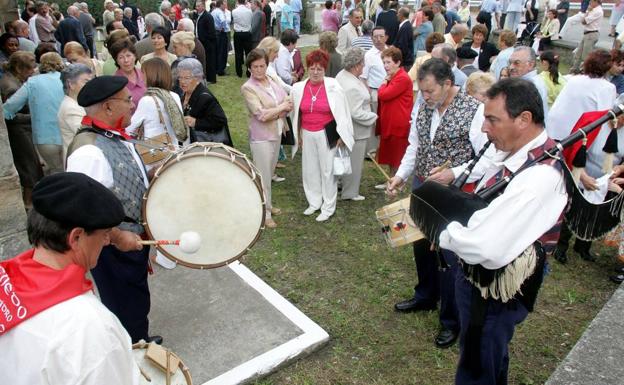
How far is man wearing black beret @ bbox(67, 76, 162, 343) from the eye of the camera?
3.11 metres

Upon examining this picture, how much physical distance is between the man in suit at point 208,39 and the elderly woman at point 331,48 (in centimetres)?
519

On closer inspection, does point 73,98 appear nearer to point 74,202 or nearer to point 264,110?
point 264,110

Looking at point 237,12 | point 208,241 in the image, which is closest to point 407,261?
point 208,241

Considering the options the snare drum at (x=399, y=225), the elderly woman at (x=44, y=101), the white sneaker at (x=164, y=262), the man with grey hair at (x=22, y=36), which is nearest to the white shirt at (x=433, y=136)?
the snare drum at (x=399, y=225)

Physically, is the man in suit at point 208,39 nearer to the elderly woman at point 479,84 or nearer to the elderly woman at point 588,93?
the elderly woman at point 479,84

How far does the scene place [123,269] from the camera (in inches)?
137

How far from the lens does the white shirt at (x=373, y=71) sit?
7727 millimetres

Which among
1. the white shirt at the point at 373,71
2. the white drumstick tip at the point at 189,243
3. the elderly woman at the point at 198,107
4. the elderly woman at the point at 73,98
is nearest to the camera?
the white drumstick tip at the point at 189,243

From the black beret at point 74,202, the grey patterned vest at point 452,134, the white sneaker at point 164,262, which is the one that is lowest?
the white sneaker at point 164,262

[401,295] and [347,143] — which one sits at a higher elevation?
[347,143]

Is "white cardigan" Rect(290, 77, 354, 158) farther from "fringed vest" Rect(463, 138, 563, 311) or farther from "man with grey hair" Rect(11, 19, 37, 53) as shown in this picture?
"man with grey hair" Rect(11, 19, 37, 53)

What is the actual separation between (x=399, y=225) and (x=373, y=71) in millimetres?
4432

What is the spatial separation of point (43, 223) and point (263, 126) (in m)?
4.26

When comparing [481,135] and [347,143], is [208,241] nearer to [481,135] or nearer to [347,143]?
[481,135]
